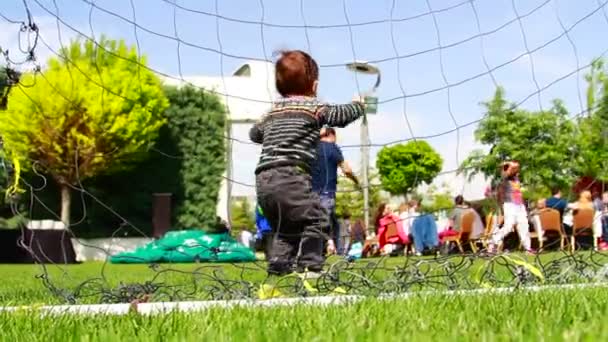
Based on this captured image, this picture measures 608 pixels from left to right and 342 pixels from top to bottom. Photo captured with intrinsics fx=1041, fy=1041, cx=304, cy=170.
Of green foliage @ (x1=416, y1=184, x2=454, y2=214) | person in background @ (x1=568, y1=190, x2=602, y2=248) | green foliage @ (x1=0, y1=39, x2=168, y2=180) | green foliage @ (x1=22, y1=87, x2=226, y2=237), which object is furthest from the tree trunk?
person in background @ (x1=568, y1=190, x2=602, y2=248)

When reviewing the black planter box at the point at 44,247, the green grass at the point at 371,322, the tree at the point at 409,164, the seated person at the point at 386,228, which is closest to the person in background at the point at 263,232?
the tree at the point at 409,164

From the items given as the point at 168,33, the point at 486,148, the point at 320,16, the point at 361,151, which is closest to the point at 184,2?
the point at 168,33

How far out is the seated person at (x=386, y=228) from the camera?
14.0m

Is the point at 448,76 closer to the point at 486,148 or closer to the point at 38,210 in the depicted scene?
the point at 486,148

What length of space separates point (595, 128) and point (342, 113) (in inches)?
78.8

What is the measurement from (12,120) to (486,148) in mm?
3167

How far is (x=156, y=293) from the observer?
15.3 feet

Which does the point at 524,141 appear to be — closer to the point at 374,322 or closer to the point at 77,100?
the point at 374,322

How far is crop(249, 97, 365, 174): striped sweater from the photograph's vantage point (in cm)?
528

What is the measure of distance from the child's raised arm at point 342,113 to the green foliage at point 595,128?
47.6 inches

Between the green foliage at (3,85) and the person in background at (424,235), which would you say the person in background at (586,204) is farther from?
the green foliage at (3,85)

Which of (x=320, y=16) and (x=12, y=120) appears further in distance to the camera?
(x=12, y=120)

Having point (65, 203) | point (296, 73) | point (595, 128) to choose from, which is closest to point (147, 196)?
point (65, 203)

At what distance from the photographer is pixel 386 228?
626 inches
